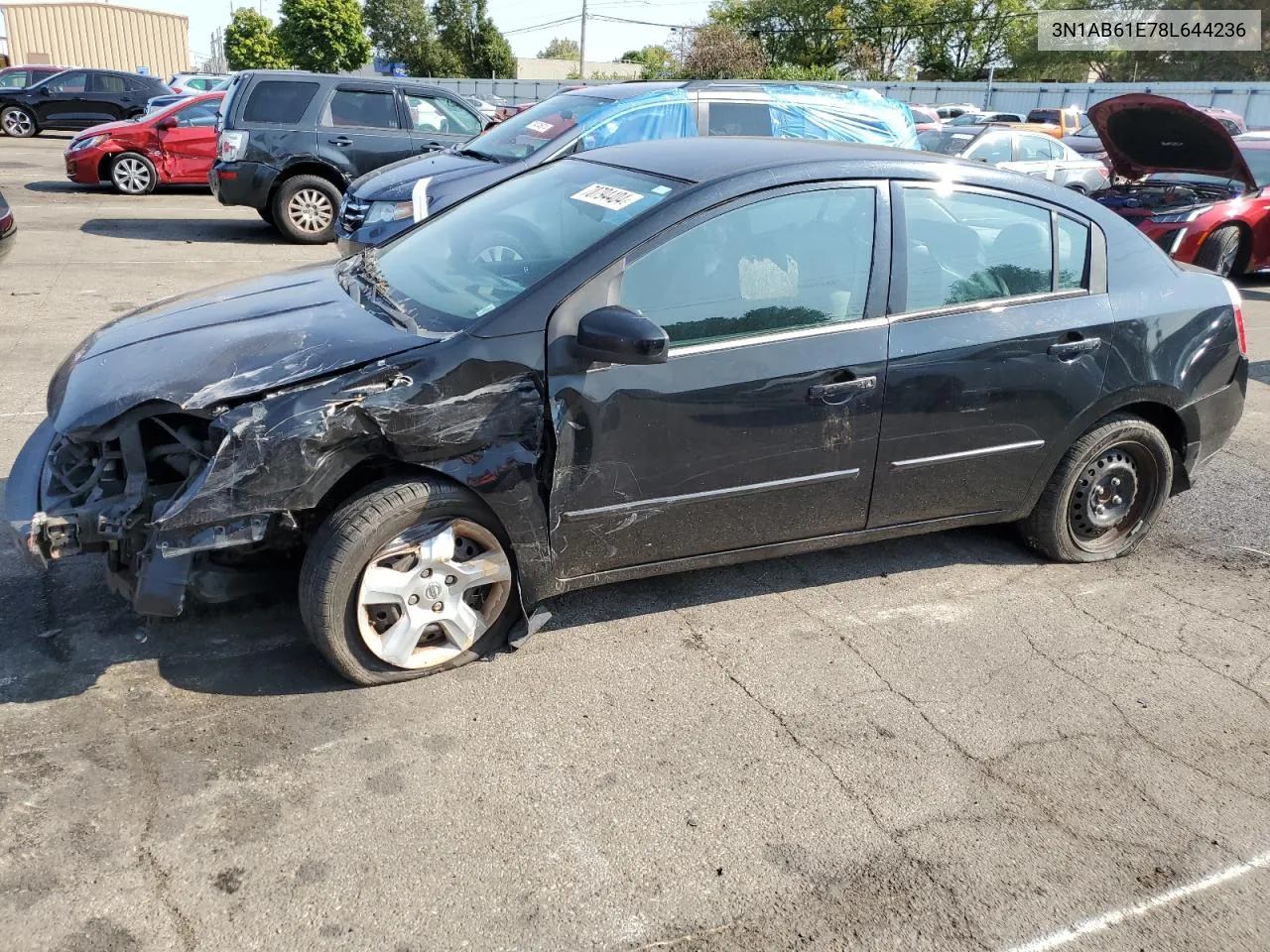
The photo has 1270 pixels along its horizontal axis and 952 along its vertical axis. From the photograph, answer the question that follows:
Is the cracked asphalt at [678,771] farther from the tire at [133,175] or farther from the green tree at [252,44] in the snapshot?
the green tree at [252,44]

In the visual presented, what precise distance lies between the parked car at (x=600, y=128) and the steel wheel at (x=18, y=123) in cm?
1899

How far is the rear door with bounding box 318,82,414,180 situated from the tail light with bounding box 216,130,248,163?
2.65ft

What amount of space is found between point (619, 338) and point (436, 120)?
34.7 ft

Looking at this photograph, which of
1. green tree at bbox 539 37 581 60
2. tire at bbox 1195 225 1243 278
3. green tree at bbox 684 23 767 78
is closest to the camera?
tire at bbox 1195 225 1243 278

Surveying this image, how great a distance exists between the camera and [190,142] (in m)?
15.0

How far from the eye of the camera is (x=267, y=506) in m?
3.15

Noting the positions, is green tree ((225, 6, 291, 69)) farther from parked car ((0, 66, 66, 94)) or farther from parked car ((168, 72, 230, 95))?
parked car ((0, 66, 66, 94))

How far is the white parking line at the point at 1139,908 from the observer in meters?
2.58

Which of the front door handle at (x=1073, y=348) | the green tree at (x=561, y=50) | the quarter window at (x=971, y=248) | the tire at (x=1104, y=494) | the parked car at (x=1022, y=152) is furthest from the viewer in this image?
the green tree at (x=561, y=50)

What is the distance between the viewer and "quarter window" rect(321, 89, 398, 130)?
12.1 m

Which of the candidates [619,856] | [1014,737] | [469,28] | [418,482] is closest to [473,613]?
[418,482]

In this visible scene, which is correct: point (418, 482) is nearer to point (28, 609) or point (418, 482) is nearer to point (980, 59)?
point (28, 609)

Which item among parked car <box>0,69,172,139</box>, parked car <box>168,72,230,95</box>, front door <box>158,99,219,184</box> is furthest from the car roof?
parked car <box>168,72,230,95</box>

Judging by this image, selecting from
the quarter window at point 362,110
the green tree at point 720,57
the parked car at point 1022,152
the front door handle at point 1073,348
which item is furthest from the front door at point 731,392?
the green tree at point 720,57
